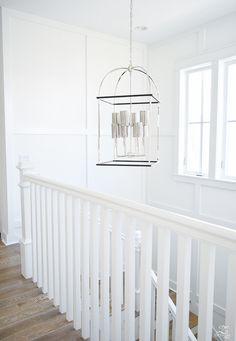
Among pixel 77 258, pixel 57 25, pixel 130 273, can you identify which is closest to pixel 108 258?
pixel 130 273

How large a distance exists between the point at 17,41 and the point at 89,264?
271 cm

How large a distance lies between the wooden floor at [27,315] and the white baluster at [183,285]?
96 centimetres

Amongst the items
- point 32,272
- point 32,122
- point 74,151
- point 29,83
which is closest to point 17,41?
point 29,83

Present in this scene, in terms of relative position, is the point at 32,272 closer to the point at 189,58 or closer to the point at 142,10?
the point at 142,10

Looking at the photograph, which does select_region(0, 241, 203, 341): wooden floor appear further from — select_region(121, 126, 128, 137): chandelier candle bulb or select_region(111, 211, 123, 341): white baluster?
select_region(121, 126, 128, 137): chandelier candle bulb

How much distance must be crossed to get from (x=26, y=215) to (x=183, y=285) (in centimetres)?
175

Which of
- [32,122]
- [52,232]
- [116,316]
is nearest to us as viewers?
[116,316]

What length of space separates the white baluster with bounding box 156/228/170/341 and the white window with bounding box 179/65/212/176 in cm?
293

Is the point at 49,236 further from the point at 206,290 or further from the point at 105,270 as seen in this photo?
the point at 206,290

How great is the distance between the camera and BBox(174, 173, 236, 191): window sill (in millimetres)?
3521

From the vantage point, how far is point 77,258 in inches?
72.6

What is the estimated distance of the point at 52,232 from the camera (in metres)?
2.07

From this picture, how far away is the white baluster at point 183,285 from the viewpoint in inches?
43.8

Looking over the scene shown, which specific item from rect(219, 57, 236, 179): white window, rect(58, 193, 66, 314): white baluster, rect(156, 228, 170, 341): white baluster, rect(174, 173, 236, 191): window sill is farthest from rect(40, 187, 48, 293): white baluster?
rect(219, 57, 236, 179): white window
